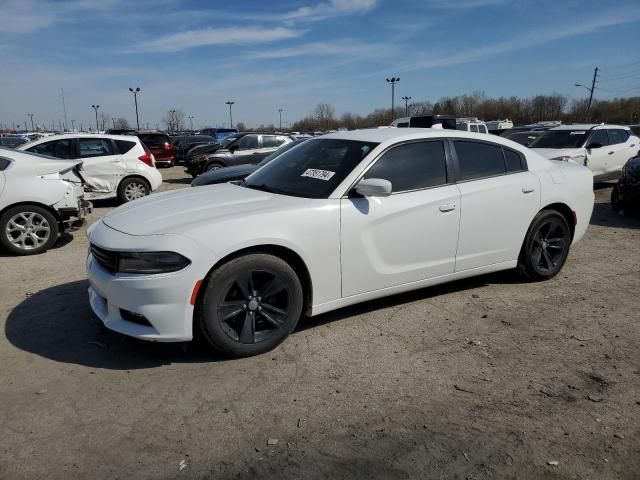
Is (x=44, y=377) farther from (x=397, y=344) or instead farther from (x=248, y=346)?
(x=397, y=344)

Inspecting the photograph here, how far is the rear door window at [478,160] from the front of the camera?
15.3 ft

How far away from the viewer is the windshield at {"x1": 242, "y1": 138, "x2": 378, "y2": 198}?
4.12 meters

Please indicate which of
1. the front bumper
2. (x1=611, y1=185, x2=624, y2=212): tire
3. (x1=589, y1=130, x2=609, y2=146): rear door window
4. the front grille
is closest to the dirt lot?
the front bumper

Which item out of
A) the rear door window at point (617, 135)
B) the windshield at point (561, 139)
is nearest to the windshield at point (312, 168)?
the windshield at point (561, 139)

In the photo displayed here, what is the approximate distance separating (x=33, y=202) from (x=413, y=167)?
5.24 metres

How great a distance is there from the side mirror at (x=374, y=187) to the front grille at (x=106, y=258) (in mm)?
1866

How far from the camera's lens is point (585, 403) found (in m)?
3.06

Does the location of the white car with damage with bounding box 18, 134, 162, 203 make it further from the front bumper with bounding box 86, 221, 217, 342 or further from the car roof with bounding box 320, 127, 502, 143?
the front bumper with bounding box 86, 221, 217, 342

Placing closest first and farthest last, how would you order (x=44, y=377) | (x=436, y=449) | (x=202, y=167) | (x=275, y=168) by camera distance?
(x=436, y=449) < (x=44, y=377) < (x=275, y=168) < (x=202, y=167)

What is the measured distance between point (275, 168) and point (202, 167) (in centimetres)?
1066

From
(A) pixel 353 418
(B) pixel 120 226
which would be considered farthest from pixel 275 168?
(A) pixel 353 418

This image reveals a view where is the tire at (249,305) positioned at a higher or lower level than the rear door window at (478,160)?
lower

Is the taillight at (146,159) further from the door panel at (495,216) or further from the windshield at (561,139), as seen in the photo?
the windshield at (561,139)

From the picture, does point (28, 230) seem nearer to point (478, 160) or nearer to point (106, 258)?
point (106, 258)
